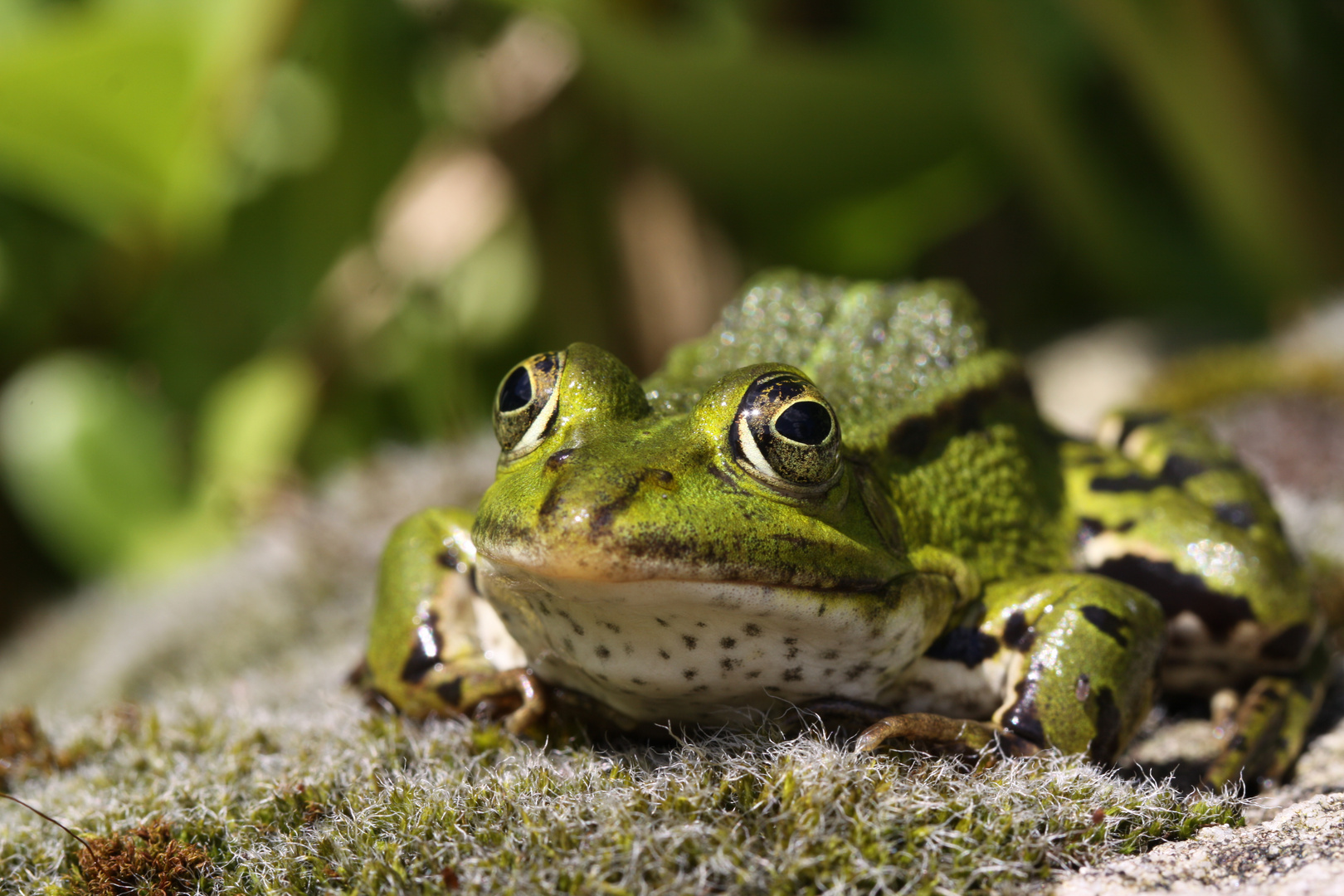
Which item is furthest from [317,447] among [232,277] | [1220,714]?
[1220,714]

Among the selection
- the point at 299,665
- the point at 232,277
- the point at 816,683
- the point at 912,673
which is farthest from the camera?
the point at 232,277

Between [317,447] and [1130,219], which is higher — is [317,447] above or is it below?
below

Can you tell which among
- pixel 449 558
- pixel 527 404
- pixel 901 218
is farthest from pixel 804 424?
pixel 901 218

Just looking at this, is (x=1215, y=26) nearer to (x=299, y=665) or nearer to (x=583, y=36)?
(x=583, y=36)

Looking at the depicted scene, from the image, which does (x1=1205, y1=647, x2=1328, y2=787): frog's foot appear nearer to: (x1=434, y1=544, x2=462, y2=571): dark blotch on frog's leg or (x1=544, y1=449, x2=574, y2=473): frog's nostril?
(x1=544, y1=449, x2=574, y2=473): frog's nostril

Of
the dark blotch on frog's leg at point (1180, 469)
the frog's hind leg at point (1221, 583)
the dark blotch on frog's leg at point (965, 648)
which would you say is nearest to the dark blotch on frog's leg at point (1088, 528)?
the frog's hind leg at point (1221, 583)

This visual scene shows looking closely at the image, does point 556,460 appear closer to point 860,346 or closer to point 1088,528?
point 860,346
